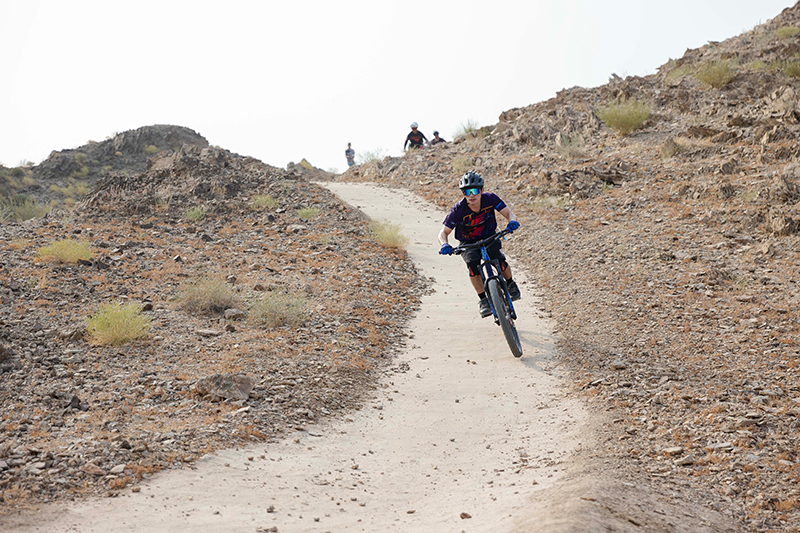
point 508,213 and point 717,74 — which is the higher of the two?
point 717,74

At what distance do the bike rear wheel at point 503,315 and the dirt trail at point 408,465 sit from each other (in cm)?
21

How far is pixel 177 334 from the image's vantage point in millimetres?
7480

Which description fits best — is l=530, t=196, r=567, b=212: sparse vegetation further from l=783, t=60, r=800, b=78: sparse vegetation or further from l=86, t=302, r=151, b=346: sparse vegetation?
l=783, t=60, r=800, b=78: sparse vegetation

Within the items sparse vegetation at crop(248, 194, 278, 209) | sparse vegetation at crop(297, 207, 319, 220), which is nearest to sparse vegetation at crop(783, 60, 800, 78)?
sparse vegetation at crop(297, 207, 319, 220)

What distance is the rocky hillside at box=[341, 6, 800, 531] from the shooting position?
14.8ft

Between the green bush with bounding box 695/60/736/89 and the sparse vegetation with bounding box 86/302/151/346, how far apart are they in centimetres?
2012

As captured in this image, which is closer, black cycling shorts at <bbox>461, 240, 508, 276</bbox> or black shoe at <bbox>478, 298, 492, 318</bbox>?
black cycling shorts at <bbox>461, 240, 508, 276</bbox>

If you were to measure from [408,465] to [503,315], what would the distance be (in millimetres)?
2644

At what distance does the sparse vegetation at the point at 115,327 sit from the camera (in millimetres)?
6906

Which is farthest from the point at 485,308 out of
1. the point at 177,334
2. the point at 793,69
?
the point at 793,69

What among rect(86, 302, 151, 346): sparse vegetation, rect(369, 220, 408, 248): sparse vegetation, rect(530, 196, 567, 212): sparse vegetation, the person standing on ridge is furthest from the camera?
the person standing on ridge

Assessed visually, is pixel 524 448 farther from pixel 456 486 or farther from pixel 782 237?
pixel 782 237

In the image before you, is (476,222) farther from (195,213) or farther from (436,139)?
(436,139)

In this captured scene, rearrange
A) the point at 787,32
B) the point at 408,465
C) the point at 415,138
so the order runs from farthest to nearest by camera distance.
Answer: the point at 415,138, the point at 787,32, the point at 408,465
